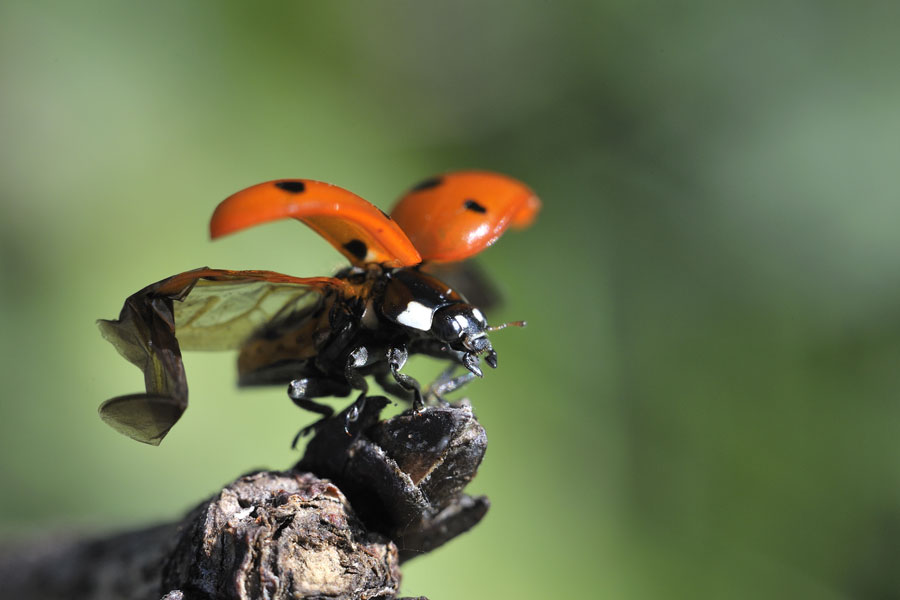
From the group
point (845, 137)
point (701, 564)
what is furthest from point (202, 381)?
point (845, 137)

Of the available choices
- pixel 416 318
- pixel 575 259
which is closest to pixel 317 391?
pixel 416 318

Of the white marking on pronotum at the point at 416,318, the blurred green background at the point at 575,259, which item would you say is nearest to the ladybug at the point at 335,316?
the white marking on pronotum at the point at 416,318

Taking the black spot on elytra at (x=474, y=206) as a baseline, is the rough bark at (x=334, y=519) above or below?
below

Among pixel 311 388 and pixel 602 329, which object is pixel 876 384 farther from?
pixel 311 388

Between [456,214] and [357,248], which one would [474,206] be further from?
[357,248]

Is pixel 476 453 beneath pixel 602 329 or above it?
beneath

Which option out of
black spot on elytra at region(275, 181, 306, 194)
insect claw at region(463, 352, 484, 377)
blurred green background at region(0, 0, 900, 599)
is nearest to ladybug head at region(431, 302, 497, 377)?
insect claw at region(463, 352, 484, 377)

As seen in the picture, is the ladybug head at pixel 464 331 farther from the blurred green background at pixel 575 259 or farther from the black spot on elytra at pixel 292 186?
the blurred green background at pixel 575 259

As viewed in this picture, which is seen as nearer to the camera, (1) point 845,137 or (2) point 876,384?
(2) point 876,384
